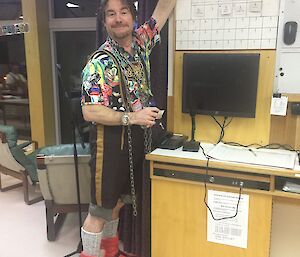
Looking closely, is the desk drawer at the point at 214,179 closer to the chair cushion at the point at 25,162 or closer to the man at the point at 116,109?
the man at the point at 116,109

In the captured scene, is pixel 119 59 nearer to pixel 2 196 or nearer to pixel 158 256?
pixel 158 256

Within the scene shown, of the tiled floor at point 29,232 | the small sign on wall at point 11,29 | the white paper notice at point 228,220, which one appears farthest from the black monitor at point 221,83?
the tiled floor at point 29,232

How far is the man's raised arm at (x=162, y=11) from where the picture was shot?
2115mm

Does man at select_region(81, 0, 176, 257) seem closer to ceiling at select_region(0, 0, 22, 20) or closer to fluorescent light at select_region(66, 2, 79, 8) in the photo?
fluorescent light at select_region(66, 2, 79, 8)

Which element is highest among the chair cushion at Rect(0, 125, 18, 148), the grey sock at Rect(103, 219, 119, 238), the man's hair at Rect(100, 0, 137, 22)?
the man's hair at Rect(100, 0, 137, 22)

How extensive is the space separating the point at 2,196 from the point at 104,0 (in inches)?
99.2

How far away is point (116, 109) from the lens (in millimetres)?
1821

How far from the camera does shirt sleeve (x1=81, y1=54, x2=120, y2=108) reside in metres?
1.75

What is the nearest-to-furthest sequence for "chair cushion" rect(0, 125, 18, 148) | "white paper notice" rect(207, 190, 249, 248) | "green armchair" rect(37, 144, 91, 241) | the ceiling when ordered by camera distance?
"white paper notice" rect(207, 190, 249, 248), "green armchair" rect(37, 144, 91, 241), "chair cushion" rect(0, 125, 18, 148), the ceiling

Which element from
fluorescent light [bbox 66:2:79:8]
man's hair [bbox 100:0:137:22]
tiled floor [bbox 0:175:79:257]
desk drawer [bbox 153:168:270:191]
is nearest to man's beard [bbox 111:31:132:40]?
man's hair [bbox 100:0:137:22]

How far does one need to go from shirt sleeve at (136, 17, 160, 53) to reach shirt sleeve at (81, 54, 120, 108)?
301mm

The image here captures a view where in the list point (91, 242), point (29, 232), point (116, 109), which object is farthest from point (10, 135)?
point (116, 109)

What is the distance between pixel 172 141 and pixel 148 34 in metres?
0.66

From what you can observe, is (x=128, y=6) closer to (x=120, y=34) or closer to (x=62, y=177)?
(x=120, y=34)
